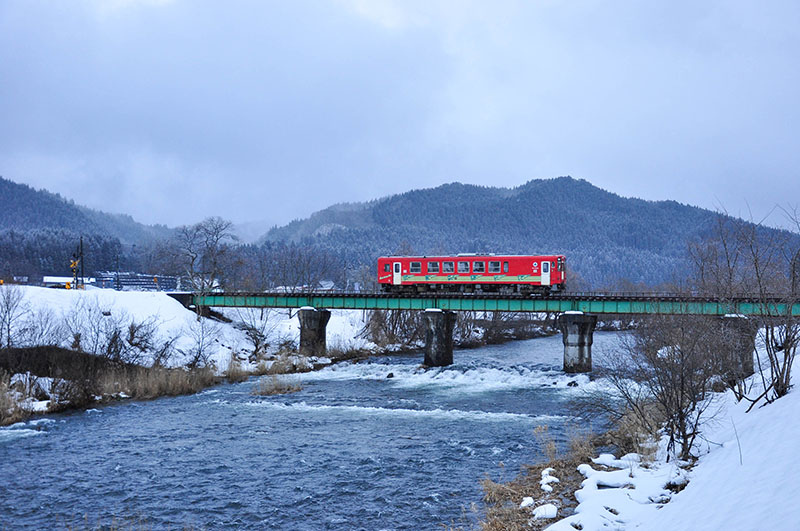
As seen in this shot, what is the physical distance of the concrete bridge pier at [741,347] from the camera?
1739cm

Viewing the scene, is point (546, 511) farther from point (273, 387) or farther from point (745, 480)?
point (273, 387)

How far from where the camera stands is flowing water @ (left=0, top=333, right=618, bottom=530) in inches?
558

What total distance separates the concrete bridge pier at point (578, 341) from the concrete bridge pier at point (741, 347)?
58.3 feet

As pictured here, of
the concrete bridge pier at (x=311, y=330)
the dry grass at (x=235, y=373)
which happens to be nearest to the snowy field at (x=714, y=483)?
the dry grass at (x=235, y=373)

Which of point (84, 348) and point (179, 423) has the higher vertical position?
point (84, 348)

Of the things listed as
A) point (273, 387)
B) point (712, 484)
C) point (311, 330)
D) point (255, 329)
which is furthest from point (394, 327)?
point (712, 484)

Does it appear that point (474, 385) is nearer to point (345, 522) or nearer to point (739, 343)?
point (739, 343)

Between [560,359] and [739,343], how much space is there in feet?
98.1

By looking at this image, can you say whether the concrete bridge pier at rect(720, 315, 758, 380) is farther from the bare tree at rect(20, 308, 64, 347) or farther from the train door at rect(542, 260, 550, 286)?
the bare tree at rect(20, 308, 64, 347)

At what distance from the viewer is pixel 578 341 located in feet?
130

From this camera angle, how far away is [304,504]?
14.8 m

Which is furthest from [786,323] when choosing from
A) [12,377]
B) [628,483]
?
[12,377]

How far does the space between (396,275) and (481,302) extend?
28.6 feet

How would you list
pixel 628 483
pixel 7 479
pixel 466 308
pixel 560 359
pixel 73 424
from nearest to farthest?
pixel 628 483 < pixel 7 479 < pixel 73 424 < pixel 466 308 < pixel 560 359
